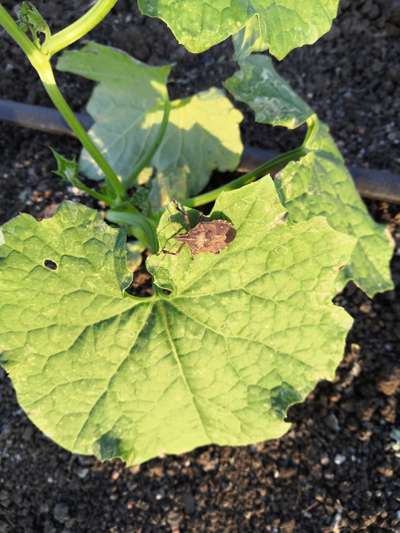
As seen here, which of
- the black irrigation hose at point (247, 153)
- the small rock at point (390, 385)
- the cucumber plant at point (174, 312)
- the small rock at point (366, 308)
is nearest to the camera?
the cucumber plant at point (174, 312)

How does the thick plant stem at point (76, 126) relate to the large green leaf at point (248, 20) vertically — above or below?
below

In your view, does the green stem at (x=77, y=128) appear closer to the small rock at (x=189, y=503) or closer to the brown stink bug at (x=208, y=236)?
the brown stink bug at (x=208, y=236)

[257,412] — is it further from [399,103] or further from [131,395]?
[399,103]

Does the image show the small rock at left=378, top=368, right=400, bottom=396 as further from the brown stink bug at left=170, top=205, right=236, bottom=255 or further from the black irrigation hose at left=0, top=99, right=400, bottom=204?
the brown stink bug at left=170, top=205, right=236, bottom=255

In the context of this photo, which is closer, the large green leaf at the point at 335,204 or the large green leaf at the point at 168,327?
the large green leaf at the point at 168,327

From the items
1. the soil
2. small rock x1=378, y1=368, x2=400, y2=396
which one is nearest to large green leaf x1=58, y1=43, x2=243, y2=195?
the soil

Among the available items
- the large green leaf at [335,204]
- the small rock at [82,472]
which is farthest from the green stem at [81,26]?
the small rock at [82,472]

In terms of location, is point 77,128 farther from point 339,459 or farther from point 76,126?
point 339,459
